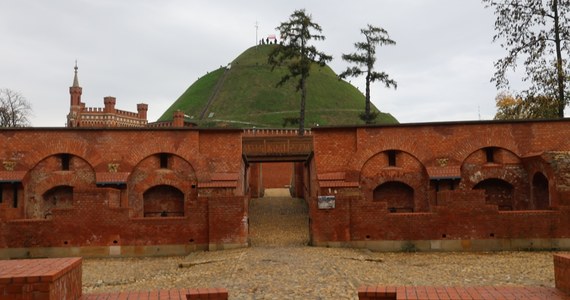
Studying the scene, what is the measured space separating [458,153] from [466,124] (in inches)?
44.9

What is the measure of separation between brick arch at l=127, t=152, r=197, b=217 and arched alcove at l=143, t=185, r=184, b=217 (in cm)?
25

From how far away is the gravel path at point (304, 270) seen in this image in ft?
33.3

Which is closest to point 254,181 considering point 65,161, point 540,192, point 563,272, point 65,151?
point 65,161

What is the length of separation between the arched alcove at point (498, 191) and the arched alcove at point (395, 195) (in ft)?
8.02

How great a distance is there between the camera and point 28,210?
19.2 metres

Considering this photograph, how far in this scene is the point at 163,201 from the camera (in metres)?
19.9

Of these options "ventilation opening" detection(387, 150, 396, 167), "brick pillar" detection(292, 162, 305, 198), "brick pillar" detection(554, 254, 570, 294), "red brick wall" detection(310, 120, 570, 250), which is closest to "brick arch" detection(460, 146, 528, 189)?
"red brick wall" detection(310, 120, 570, 250)

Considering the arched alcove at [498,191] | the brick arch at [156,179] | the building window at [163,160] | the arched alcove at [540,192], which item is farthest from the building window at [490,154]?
the building window at [163,160]

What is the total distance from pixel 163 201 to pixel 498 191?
12.3 metres

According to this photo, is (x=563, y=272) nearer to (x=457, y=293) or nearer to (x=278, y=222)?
(x=457, y=293)

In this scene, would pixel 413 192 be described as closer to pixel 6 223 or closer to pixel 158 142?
pixel 158 142

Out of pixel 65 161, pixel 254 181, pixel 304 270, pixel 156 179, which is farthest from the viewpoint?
pixel 254 181

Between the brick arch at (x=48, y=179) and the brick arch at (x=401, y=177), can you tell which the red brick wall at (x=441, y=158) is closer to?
the brick arch at (x=401, y=177)

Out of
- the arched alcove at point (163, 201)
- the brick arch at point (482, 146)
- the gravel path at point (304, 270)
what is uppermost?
the brick arch at point (482, 146)
